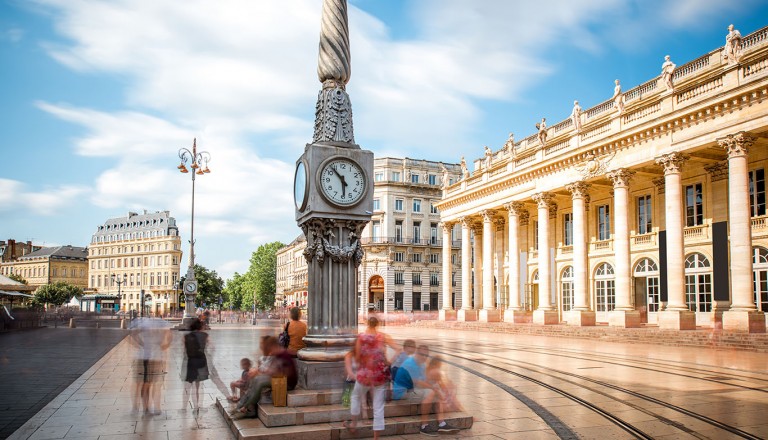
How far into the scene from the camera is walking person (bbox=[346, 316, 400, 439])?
780 centimetres

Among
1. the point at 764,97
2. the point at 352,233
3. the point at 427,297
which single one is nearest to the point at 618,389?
the point at 352,233

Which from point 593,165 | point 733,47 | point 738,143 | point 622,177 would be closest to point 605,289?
point 593,165

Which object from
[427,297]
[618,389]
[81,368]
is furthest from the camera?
[427,297]

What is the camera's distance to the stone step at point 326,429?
7926 millimetres

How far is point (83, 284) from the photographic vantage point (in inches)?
5881

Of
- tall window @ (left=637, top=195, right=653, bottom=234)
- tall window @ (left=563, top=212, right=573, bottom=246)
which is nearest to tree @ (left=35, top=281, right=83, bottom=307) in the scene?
tall window @ (left=563, top=212, right=573, bottom=246)

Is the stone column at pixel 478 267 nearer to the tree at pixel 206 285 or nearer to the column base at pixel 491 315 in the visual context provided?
the column base at pixel 491 315

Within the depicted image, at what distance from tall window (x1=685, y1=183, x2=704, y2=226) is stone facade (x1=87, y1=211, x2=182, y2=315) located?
112m

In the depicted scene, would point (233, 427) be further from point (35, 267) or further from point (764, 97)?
point (35, 267)

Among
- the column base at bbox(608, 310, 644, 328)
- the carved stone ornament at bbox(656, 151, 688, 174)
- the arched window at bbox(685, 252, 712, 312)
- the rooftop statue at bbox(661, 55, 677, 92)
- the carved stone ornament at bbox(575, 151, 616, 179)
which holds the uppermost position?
the rooftop statue at bbox(661, 55, 677, 92)

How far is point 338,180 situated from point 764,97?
79.5 feet

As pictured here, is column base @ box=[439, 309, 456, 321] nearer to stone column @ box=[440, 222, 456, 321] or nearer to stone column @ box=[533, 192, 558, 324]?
stone column @ box=[440, 222, 456, 321]

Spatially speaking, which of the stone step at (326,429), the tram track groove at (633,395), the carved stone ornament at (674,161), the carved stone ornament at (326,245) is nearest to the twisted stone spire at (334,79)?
the carved stone ornament at (326,245)

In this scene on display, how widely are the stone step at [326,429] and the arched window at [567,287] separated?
3721 cm
